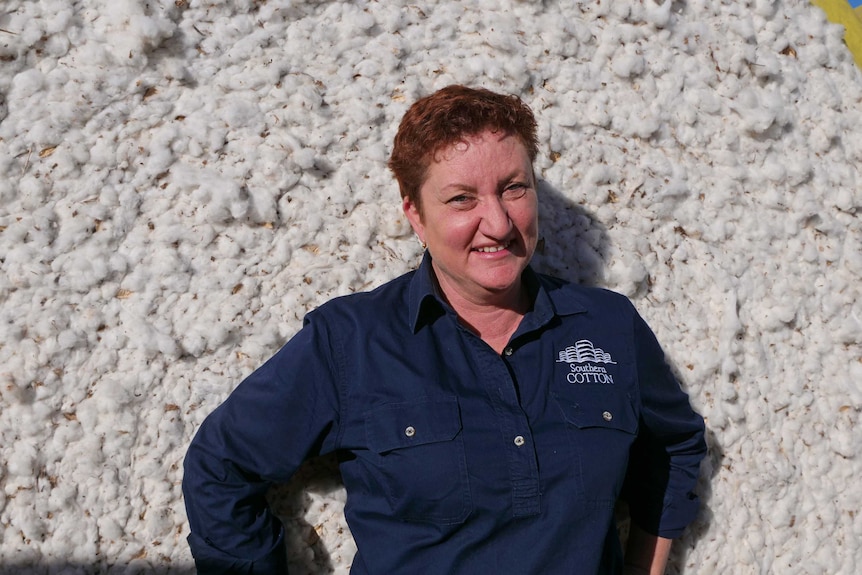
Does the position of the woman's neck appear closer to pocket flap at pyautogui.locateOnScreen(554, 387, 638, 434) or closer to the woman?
the woman

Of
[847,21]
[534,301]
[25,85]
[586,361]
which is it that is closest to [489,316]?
[534,301]

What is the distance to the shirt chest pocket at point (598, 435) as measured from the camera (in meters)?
1.67

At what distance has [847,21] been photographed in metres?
2.51

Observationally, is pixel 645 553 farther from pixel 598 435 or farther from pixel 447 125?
pixel 447 125

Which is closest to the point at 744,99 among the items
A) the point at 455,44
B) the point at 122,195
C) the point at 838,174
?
the point at 838,174

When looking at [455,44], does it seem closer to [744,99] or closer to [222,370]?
[744,99]

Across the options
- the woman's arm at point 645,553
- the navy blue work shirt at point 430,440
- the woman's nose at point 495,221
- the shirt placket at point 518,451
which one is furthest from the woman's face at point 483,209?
the woman's arm at point 645,553

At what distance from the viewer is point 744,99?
7.39 ft

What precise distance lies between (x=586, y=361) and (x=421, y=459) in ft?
1.26

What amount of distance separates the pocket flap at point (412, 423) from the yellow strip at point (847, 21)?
1.59 meters

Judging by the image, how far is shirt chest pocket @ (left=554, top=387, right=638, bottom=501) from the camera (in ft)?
5.49

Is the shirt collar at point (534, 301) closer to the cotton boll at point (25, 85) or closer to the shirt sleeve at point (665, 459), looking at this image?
the shirt sleeve at point (665, 459)

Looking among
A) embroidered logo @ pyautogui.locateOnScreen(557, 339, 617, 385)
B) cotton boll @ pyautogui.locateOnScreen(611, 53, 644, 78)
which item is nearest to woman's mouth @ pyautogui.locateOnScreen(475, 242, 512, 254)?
embroidered logo @ pyautogui.locateOnScreen(557, 339, 617, 385)

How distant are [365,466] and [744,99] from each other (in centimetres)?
133
